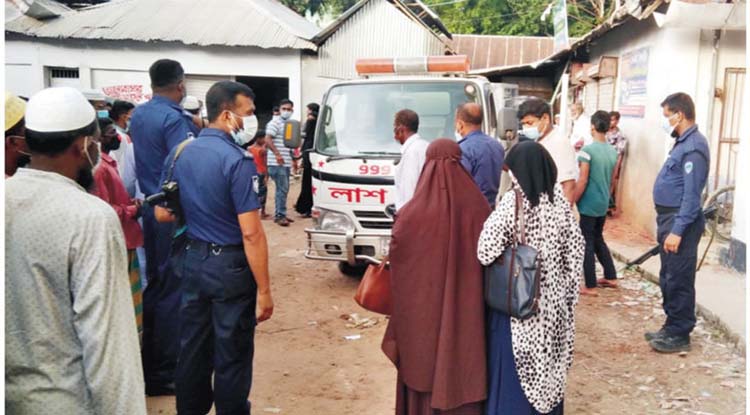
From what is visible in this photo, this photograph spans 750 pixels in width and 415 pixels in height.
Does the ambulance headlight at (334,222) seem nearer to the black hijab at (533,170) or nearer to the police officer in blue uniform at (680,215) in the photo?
the police officer in blue uniform at (680,215)

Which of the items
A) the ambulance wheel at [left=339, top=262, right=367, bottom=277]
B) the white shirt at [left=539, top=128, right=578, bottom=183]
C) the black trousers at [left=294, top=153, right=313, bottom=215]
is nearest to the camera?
the white shirt at [left=539, top=128, right=578, bottom=183]

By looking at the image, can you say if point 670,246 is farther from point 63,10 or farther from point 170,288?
point 63,10

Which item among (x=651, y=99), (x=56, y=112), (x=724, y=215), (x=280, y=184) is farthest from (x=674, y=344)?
(x=280, y=184)

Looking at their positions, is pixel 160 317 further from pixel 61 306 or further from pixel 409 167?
pixel 61 306

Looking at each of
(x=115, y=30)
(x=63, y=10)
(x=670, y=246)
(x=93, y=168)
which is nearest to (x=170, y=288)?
(x=93, y=168)

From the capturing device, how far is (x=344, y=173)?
5789mm

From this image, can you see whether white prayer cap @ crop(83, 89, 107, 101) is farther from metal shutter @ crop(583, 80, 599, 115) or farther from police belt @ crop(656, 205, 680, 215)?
metal shutter @ crop(583, 80, 599, 115)

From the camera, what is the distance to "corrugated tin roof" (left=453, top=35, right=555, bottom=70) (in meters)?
21.6

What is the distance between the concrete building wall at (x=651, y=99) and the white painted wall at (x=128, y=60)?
879 cm

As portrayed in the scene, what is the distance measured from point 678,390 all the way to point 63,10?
18.8 metres

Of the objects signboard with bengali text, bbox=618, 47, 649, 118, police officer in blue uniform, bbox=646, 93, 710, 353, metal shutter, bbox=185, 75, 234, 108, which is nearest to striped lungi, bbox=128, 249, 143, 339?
police officer in blue uniform, bbox=646, 93, 710, 353

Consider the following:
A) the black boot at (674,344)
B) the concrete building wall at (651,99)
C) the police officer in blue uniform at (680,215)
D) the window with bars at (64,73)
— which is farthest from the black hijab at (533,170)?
the window with bars at (64,73)

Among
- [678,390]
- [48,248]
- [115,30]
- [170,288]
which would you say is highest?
[115,30]

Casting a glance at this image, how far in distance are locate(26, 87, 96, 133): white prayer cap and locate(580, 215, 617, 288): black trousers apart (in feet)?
17.5
